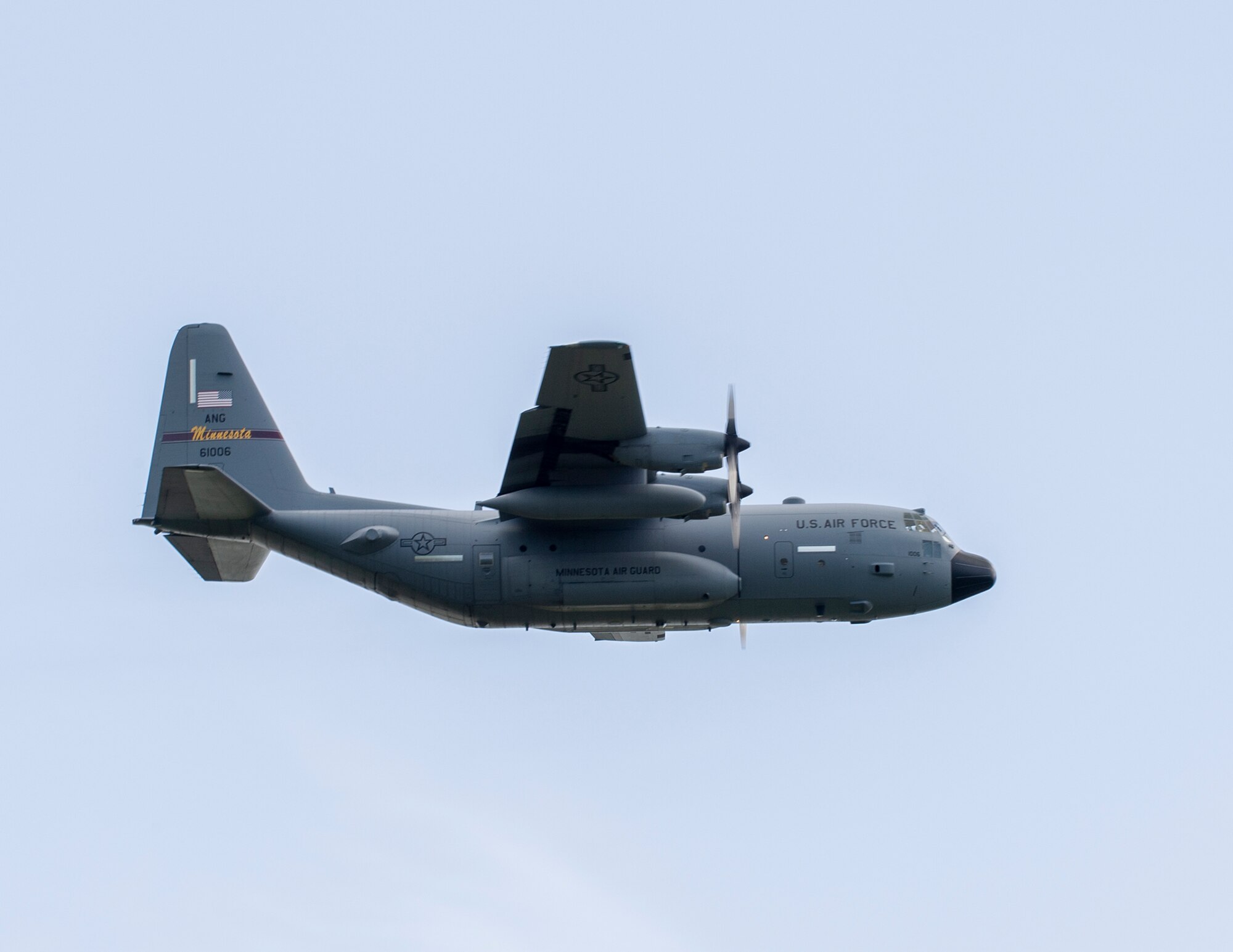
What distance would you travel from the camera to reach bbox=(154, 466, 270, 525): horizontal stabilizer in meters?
21.8

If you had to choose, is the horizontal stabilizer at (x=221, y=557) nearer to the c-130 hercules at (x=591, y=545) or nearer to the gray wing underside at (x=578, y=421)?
the c-130 hercules at (x=591, y=545)

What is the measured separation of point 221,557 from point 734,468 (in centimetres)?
885

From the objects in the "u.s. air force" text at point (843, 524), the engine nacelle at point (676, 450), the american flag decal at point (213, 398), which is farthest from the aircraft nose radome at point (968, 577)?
the american flag decal at point (213, 398)

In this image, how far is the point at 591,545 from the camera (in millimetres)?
22266

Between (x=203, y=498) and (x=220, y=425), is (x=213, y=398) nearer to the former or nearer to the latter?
(x=220, y=425)

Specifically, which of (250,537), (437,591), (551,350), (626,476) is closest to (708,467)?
(626,476)

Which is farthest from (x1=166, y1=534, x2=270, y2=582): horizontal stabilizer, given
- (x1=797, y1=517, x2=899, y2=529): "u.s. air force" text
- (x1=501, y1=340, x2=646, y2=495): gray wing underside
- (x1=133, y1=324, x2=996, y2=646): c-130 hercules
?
(x1=797, y1=517, x2=899, y2=529): "u.s. air force" text

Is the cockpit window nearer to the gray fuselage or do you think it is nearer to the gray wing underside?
the gray fuselage

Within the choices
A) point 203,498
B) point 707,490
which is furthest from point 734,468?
point 203,498

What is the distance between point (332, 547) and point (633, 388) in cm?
601

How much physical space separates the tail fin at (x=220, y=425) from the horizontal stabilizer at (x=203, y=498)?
950mm

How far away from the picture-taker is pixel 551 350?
62.7ft

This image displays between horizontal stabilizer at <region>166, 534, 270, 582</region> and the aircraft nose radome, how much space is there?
11.2 meters

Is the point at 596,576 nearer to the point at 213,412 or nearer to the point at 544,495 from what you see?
the point at 544,495
